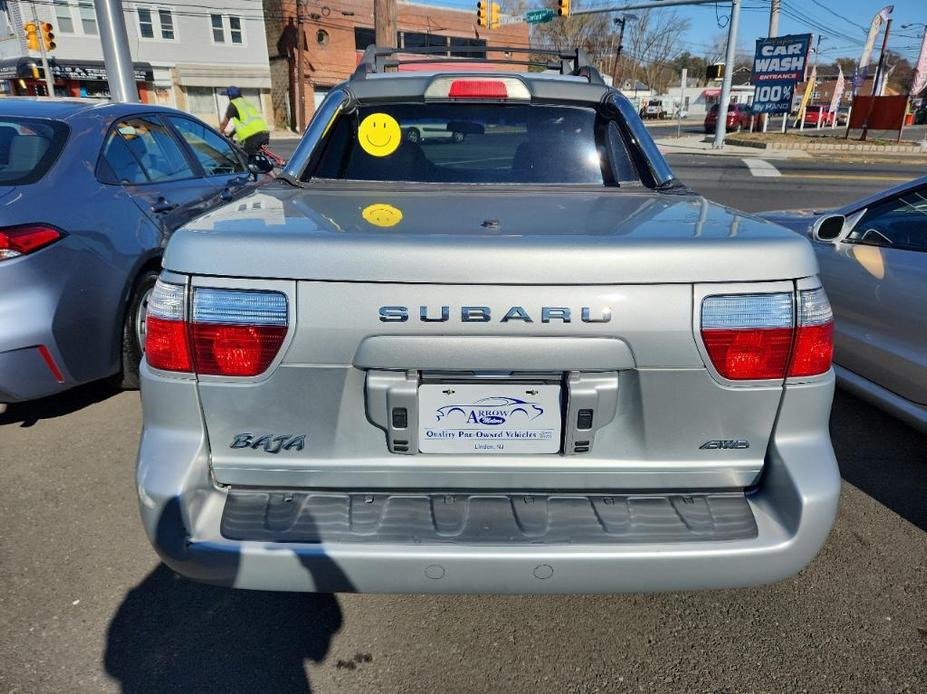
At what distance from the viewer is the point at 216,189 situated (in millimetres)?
5004

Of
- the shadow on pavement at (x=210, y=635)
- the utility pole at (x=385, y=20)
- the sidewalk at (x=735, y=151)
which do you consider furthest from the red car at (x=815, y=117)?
the shadow on pavement at (x=210, y=635)

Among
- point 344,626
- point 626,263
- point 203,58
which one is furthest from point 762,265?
point 203,58

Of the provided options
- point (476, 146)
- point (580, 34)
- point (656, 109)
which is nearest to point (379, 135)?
point (476, 146)

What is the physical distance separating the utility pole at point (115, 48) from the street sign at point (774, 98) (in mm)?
25696

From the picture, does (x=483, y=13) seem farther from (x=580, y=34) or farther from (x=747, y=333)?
(x=580, y=34)

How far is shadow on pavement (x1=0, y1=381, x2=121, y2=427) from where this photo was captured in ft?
13.3

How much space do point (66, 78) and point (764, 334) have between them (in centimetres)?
4032

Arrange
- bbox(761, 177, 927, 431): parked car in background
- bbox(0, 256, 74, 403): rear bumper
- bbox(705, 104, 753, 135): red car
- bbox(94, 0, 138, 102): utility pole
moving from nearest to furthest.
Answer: bbox(0, 256, 74, 403): rear bumper, bbox(761, 177, 927, 431): parked car in background, bbox(94, 0, 138, 102): utility pole, bbox(705, 104, 753, 135): red car

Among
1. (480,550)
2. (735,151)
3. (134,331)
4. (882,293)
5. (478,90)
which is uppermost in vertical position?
(478,90)

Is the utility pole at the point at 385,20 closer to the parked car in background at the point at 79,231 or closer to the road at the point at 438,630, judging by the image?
the parked car in background at the point at 79,231

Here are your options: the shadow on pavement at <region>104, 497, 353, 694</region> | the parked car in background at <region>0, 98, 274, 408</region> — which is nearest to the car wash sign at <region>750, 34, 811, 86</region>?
the parked car in background at <region>0, 98, 274, 408</region>

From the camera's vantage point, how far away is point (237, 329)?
1769 mm

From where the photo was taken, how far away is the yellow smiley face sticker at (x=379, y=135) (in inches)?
115

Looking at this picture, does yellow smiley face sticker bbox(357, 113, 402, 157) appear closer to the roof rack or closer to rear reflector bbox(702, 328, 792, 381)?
the roof rack
